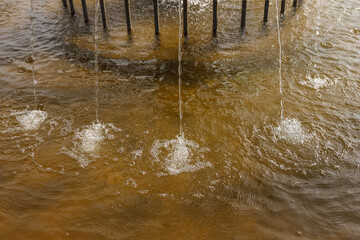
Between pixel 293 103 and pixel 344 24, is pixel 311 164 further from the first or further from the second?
pixel 344 24

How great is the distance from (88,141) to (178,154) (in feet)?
5.55

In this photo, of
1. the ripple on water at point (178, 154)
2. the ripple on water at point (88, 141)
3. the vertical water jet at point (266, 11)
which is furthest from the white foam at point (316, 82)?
the ripple on water at point (88, 141)

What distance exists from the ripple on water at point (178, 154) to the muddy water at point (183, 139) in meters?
0.02

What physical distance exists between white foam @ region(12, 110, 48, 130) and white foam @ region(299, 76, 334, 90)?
18.8ft

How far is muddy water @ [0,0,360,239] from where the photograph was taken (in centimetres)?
387

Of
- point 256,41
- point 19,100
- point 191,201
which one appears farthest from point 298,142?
point 19,100

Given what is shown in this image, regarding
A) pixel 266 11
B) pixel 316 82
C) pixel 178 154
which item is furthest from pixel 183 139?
pixel 266 11

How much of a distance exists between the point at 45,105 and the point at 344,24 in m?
8.93

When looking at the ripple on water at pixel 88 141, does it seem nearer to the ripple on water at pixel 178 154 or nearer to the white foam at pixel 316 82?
the ripple on water at pixel 178 154

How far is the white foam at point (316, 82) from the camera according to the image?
6305mm

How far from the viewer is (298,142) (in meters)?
5.00

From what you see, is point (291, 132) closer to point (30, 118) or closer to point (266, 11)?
point (30, 118)

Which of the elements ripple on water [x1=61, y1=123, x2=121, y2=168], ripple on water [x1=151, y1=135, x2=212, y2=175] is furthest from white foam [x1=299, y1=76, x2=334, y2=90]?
ripple on water [x1=61, y1=123, x2=121, y2=168]

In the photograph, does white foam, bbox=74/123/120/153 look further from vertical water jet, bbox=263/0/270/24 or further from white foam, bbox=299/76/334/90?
vertical water jet, bbox=263/0/270/24
